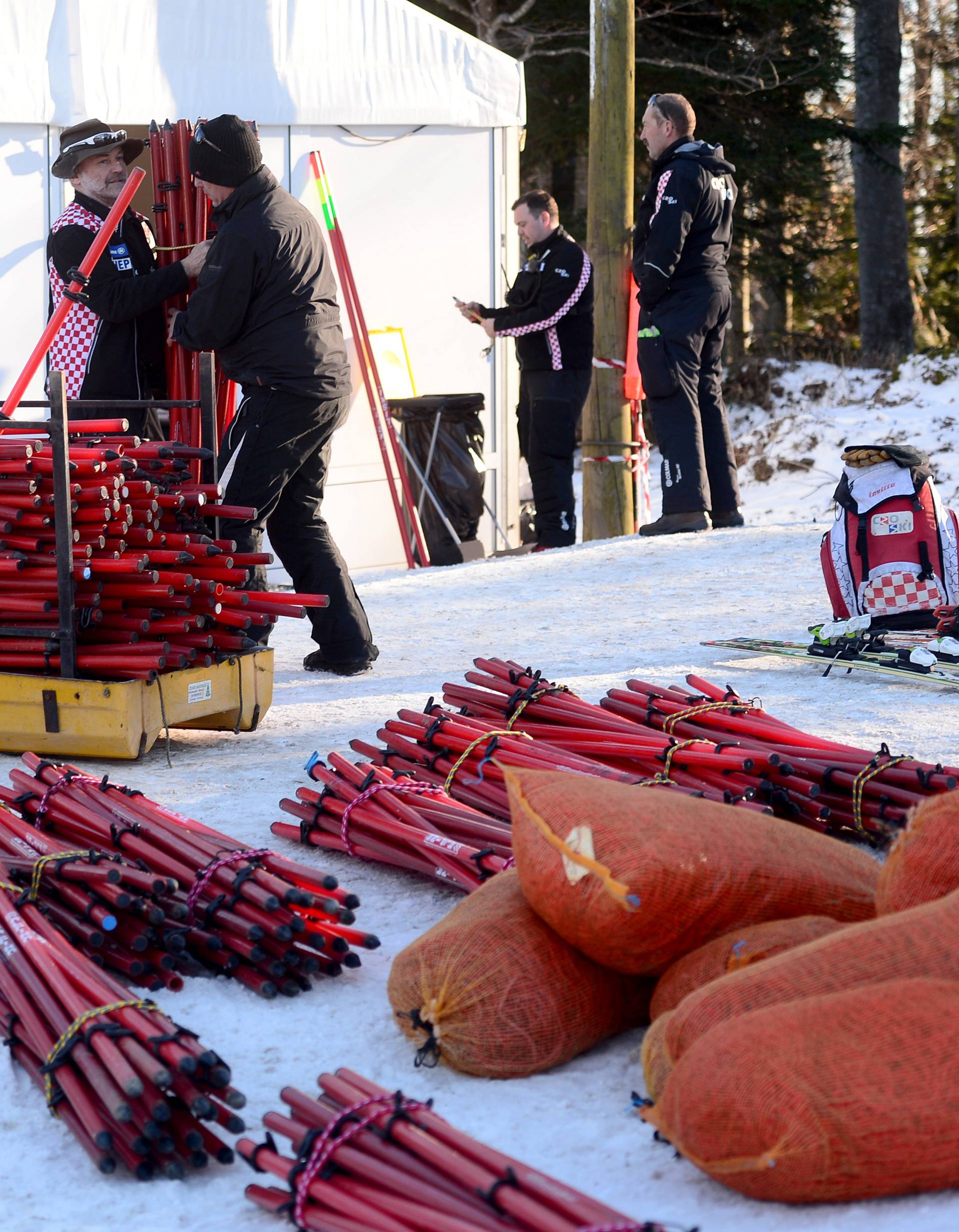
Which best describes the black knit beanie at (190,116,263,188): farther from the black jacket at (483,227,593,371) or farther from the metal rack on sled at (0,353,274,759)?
the black jacket at (483,227,593,371)

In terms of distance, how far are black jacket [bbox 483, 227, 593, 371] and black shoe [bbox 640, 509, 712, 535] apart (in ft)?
4.47

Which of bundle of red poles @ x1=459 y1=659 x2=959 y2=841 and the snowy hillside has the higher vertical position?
the snowy hillside

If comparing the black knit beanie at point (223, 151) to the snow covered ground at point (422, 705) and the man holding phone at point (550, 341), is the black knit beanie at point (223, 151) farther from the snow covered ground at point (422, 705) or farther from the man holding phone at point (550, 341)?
the man holding phone at point (550, 341)

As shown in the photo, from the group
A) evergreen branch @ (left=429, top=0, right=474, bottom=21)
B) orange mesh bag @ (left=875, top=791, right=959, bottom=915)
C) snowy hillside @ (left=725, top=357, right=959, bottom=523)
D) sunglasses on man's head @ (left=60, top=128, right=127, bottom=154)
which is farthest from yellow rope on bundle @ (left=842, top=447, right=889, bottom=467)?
evergreen branch @ (left=429, top=0, right=474, bottom=21)

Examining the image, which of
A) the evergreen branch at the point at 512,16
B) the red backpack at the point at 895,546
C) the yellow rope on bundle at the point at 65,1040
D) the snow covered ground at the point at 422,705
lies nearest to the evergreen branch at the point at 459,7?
the evergreen branch at the point at 512,16

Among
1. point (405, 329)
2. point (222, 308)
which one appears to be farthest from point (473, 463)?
point (222, 308)

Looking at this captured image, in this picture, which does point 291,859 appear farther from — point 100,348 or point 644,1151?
point 100,348

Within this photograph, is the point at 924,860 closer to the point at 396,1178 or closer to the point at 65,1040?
the point at 396,1178

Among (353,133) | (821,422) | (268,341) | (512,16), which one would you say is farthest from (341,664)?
(512,16)

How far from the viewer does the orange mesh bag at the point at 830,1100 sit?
2004mm

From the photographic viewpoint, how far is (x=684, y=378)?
8797 mm

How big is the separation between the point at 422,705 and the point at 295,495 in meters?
1.09

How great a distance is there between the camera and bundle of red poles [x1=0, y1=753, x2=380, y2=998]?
9.82 feet

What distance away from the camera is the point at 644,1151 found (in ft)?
7.68
